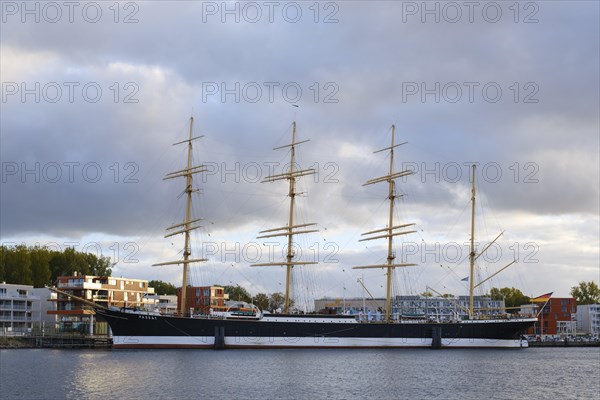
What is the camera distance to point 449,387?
53.1m

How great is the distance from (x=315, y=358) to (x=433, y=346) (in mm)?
26541

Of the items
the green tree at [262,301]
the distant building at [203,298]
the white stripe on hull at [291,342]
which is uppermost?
the distant building at [203,298]

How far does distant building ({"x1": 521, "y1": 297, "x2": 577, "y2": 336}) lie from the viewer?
487 feet

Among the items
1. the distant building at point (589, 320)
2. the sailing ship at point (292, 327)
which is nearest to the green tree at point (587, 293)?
the distant building at point (589, 320)

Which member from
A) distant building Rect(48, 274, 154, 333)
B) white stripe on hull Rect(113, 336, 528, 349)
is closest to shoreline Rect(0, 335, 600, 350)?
white stripe on hull Rect(113, 336, 528, 349)

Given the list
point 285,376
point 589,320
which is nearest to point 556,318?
point 589,320

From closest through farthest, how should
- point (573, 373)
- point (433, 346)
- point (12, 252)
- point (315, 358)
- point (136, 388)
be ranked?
point (136, 388) < point (573, 373) < point (315, 358) < point (433, 346) < point (12, 252)

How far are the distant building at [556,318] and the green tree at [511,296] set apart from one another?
27.9m

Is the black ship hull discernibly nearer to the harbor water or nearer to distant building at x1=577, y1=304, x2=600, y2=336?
the harbor water

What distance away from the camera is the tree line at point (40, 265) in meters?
134

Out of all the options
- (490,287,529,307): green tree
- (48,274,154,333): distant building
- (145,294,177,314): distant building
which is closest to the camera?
(48,274,154,333): distant building

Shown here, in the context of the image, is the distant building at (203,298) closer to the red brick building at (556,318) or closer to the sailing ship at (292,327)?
the sailing ship at (292,327)

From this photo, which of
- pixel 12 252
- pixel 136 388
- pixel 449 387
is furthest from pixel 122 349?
pixel 12 252

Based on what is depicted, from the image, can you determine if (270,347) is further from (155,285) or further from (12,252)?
(155,285)
